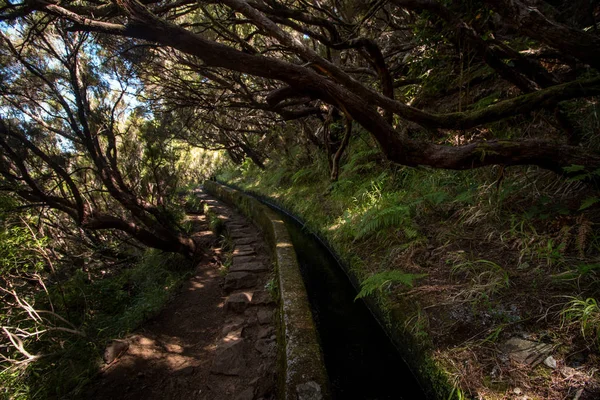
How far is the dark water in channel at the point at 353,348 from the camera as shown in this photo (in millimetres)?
2578

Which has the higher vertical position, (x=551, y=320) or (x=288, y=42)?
(x=288, y=42)

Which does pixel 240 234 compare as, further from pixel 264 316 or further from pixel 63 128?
pixel 63 128

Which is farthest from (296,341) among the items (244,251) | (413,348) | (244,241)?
(244,241)

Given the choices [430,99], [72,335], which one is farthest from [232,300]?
[430,99]

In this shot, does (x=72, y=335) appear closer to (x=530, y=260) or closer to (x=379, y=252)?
(x=379, y=252)

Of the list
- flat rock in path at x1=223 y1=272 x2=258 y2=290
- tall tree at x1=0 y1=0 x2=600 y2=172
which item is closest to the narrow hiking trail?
flat rock in path at x1=223 y1=272 x2=258 y2=290

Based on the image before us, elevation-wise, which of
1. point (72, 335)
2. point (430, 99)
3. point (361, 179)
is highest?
point (430, 99)

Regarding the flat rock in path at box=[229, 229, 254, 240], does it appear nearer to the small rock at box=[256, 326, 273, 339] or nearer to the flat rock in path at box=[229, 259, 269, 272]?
the flat rock in path at box=[229, 259, 269, 272]

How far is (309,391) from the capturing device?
6.86 ft

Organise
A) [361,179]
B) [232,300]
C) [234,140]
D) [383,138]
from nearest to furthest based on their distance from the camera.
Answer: [383,138]
[232,300]
[361,179]
[234,140]

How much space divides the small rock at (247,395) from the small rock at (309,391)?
2.46 feet

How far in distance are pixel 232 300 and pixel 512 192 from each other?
4247 mm

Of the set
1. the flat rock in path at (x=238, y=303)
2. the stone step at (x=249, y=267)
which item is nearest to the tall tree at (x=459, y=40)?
the flat rock in path at (x=238, y=303)

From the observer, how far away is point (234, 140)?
16.2 metres
